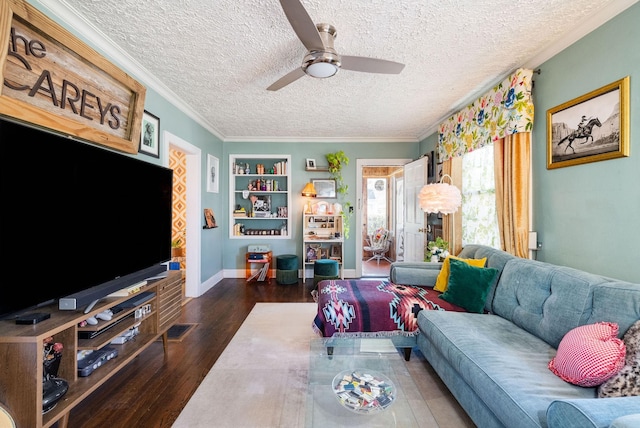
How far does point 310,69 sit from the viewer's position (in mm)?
1913

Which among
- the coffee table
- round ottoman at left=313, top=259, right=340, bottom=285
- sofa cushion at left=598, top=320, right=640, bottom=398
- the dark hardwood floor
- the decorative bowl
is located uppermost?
sofa cushion at left=598, top=320, right=640, bottom=398

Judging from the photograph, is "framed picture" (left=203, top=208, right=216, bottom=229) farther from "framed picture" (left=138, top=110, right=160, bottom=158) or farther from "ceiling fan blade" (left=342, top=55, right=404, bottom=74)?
"ceiling fan blade" (left=342, top=55, right=404, bottom=74)

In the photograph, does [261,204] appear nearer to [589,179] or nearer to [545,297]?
[545,297]

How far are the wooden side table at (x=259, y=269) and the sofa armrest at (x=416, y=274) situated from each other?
253cm

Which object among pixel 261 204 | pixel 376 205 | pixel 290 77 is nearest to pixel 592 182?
pixel 290 77

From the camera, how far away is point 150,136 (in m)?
2.75

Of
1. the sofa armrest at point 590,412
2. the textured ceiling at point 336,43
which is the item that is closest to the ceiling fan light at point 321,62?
the textured ceiling at point 336,43

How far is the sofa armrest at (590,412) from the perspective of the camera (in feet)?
2.96

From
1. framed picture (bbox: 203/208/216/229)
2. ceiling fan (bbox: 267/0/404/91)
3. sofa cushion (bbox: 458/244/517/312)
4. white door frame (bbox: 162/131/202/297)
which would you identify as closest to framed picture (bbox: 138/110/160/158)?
white door frame (bbox: 162/131/202/297)

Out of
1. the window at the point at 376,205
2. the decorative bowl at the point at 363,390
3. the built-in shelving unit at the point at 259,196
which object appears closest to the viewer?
the decorative bowl at the point at 363,390

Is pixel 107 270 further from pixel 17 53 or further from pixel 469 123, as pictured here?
pixel 469 123

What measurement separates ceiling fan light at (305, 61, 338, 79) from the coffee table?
2003mm

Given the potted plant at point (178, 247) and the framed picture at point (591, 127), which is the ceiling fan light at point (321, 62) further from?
the potted plant at point (178, 247)

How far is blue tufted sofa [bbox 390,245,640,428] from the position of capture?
100cm
